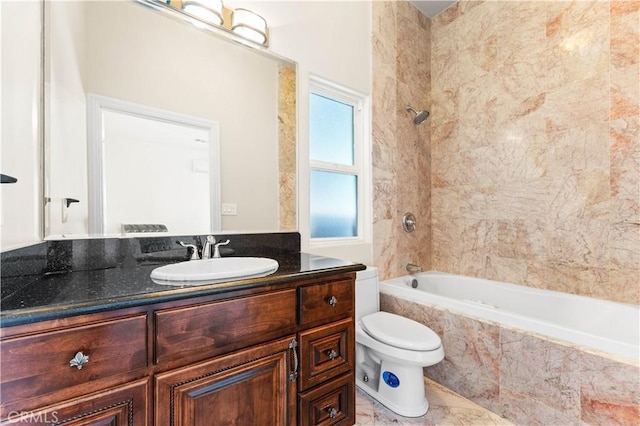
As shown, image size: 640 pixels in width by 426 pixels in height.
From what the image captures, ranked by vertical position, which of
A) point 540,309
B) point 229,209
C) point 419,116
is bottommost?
point 540,309

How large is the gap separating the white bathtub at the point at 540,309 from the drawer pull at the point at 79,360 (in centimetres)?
173

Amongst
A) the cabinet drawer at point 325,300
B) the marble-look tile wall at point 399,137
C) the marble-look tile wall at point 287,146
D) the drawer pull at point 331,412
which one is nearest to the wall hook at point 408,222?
the marble-look tile wall at point 399,137

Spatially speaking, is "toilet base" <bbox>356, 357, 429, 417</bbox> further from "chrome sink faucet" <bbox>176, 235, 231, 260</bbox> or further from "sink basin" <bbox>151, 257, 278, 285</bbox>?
"chrome sink faucet" <bbox>176, 235, 231, 260</bbox>

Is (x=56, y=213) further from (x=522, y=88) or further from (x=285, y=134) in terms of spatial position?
(x=522, y=88)

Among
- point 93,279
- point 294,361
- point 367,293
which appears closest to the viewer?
point 93,279

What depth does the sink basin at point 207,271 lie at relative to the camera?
87 cm

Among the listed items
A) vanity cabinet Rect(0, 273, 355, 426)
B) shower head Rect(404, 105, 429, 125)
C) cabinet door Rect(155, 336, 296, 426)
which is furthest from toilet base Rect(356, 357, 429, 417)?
shower head Rect(404, 105, 429, 125)

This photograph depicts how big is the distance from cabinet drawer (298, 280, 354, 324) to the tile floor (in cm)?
75

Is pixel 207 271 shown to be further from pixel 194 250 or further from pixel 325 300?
pixel 325 300

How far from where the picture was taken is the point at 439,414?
5.02 ft

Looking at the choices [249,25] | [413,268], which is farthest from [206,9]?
[413,268]

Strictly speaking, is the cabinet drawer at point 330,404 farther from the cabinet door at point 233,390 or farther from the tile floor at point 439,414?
the tile floor at point 439,414

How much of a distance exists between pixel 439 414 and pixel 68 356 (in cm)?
168

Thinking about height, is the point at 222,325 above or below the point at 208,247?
below
